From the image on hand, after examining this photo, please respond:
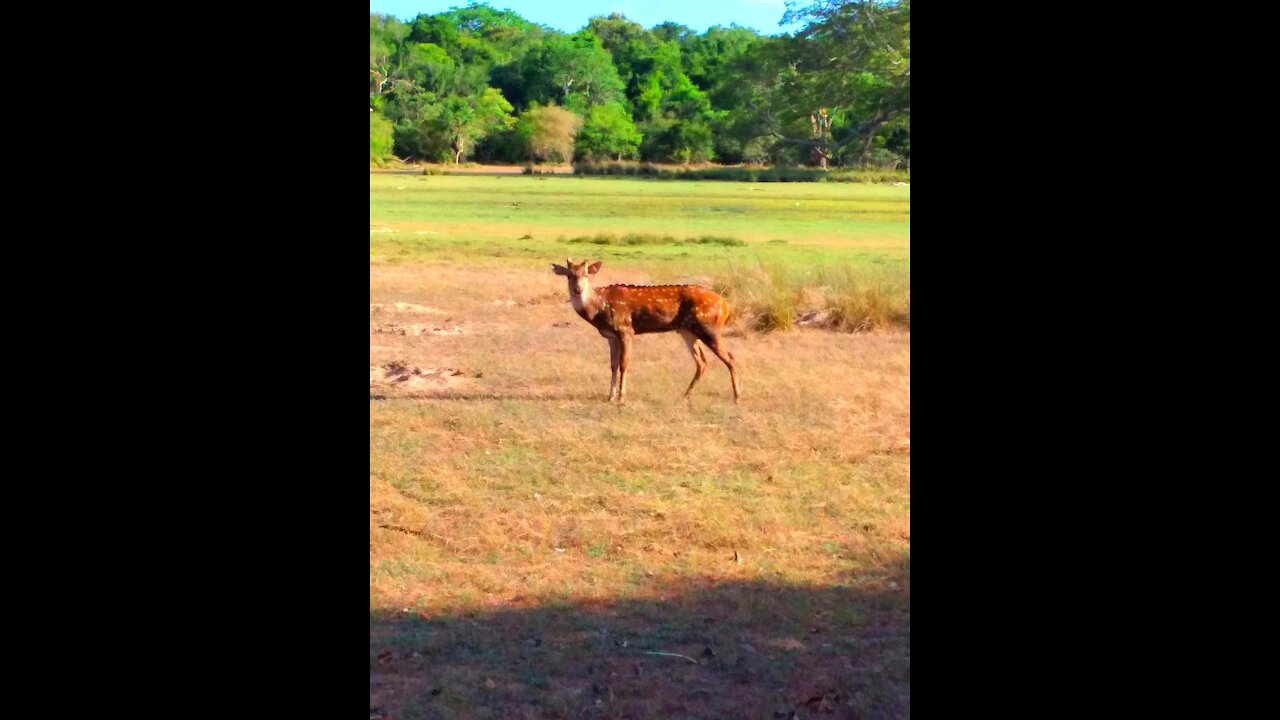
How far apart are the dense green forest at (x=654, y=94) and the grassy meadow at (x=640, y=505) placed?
5.35m

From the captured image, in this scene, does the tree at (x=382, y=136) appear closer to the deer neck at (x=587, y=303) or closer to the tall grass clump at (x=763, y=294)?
the tall grass clump at (x=763, y=294)

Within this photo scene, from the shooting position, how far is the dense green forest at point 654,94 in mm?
16141

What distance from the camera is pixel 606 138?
18.2 m

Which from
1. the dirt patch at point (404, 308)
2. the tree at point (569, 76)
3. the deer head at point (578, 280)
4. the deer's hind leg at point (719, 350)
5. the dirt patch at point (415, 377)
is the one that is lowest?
the dirt patch at point (415, 377)

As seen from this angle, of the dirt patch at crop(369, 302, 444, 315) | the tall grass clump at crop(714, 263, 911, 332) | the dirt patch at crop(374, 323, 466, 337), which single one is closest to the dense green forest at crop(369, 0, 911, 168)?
the tall grass clump at crop(714, 263, 911, 332)

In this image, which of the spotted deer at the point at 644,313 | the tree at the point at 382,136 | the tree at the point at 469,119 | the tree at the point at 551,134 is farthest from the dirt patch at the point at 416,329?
Answer: the tree at the point at 469,119

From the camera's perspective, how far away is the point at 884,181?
16203 millimetres

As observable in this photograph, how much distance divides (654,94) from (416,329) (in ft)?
37.5

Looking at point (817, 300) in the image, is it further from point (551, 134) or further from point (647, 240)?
point (551, 134)

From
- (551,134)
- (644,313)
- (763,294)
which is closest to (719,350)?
(644,313)

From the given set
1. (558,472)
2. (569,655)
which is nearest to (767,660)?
(569,655)

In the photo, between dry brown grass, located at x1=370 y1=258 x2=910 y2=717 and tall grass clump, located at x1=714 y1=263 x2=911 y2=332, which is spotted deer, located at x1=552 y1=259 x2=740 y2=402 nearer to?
dry brown grass, located at x1=370 y1=258 x2=910 y2=717
